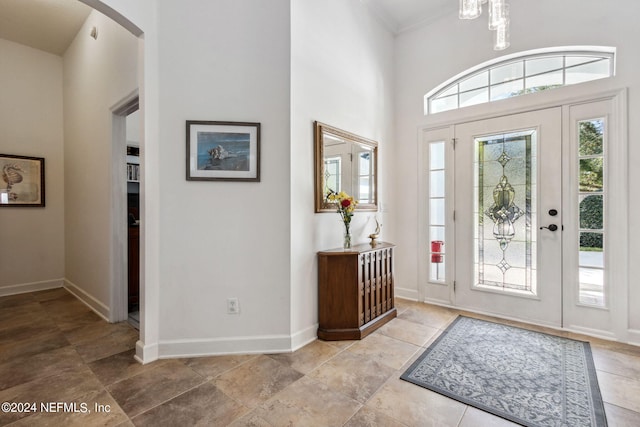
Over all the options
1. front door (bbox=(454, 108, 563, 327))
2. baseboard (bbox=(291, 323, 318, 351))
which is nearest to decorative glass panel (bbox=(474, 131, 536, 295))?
front door (bbox=(454, 108, 563, 327))

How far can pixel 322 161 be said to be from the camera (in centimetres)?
274

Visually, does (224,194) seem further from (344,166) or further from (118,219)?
(118,219)

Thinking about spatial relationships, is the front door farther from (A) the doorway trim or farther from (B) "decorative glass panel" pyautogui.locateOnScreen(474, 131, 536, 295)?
(A) the doorway trim

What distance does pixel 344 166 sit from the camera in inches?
121

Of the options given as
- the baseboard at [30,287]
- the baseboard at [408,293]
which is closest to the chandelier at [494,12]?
the baseboard at [408,293]

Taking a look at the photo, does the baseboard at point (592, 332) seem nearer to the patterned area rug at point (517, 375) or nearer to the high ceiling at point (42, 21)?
the patterned area rug at point (517, 375)

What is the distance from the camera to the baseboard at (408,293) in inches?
148

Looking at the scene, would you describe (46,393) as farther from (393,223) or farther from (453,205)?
(453,205)

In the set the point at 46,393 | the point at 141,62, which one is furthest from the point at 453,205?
the point at 46,393

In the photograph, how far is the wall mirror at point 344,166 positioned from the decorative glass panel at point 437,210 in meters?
0.74

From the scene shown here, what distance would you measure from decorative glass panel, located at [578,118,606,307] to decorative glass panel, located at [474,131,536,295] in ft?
1.21

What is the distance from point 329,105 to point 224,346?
2.35 metres

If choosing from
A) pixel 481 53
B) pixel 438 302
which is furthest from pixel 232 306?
pixel 481 53

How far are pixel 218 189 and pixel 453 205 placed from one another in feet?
8.63
